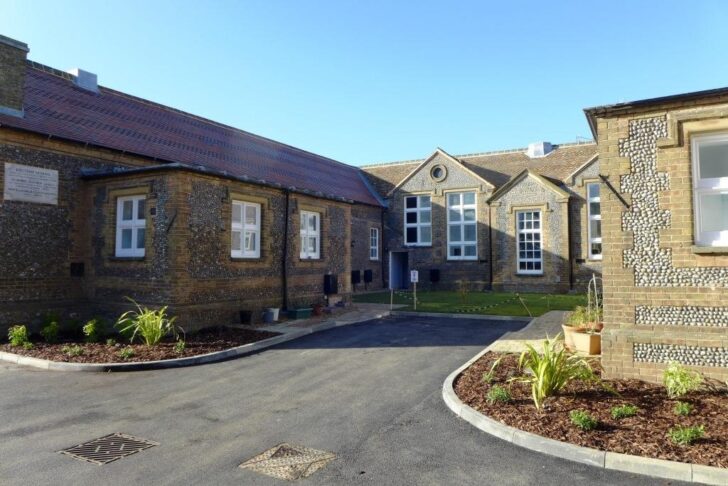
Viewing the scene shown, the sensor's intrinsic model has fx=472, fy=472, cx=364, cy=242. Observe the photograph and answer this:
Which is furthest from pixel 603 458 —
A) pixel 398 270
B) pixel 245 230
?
pixel 398 270

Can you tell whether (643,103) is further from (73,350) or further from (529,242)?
(529,242)

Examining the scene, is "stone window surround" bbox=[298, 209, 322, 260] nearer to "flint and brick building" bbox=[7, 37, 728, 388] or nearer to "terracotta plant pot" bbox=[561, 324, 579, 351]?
"flint and brick building" bbox=[7, 37, 728, 388]

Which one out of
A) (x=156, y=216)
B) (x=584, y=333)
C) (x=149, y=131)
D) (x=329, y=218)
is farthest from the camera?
(x=329, y=218)

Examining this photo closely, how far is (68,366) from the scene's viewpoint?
29.9 feet

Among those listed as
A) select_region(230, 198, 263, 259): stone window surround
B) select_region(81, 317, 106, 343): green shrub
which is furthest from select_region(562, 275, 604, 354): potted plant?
select_region(81, 317, 106, 343): green shrub

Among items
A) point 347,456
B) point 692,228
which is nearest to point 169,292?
point 347,456

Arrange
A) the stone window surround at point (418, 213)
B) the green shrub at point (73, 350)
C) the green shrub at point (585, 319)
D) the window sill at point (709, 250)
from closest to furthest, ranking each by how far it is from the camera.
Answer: the window sill at point (709, 250) → the green shrub at point (585, 319) → the green shrub at point (73, 350) → the stone window surround at point (418, 213)

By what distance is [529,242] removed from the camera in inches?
1024

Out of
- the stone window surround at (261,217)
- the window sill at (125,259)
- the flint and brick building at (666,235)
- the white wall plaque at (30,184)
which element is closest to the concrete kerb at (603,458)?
the flint and brick building at (666,235)

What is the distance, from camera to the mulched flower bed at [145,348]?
962 cm

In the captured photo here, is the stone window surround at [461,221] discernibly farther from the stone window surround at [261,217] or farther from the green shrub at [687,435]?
the green shrub at [687,435]

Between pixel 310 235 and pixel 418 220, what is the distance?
13.8 m

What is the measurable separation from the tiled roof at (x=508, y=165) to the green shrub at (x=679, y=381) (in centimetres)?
2168

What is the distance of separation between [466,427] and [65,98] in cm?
1662
